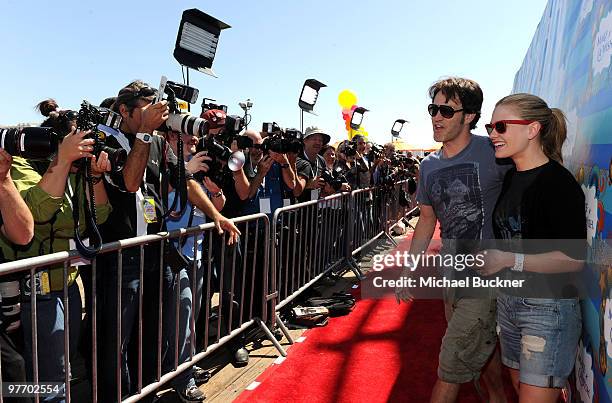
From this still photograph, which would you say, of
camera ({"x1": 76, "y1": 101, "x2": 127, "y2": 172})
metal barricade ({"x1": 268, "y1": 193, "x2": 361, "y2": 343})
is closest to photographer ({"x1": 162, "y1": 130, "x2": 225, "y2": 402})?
camera ({"x1": 76, "y1": 101, "x2": 127, "y2": 172})

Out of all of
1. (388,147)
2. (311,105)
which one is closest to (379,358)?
(311,105)

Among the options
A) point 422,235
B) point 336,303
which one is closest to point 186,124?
point 422,235

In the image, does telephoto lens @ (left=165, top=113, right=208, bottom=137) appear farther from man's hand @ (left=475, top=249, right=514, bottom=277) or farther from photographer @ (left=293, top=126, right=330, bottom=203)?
photographer @ (left=293, top=126, right=330, bottom=203)

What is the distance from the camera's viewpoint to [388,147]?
31.1 feet

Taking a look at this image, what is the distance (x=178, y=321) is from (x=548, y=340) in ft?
7.47

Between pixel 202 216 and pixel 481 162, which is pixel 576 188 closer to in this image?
pixel 481 162

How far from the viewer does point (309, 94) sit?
7.63m

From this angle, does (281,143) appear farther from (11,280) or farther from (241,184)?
(11,280)

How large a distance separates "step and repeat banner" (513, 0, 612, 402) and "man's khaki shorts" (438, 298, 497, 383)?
0.48m

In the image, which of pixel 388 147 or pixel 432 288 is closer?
pixel 432 288

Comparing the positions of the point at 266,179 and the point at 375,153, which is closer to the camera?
the point at 266,179

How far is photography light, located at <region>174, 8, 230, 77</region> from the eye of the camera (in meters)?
3.46

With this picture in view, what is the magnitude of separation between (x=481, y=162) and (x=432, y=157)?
303mm

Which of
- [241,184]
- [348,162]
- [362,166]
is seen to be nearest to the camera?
[241,184]
